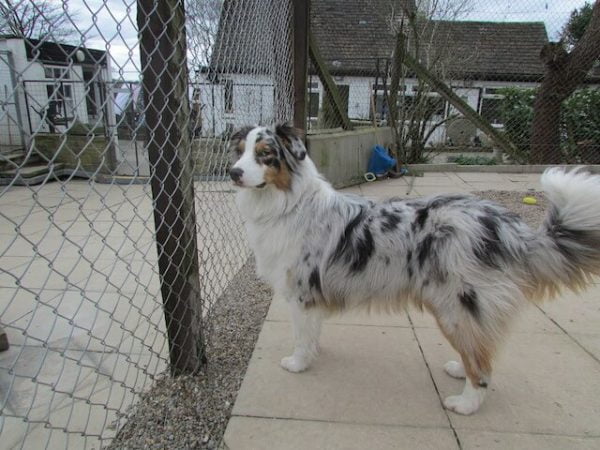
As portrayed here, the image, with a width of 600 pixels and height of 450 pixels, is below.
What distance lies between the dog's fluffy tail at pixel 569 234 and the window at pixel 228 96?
278 centimetres

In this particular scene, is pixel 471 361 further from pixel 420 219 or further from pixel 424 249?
pixel 420 219

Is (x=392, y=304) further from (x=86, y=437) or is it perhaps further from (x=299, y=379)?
(x=86, y=437)

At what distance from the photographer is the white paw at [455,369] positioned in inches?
105

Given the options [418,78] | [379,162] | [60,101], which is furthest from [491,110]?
[60,101]

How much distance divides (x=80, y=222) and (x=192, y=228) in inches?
172

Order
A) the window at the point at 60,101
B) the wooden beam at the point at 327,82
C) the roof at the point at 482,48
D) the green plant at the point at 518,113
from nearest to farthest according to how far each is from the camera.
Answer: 1. the window at the point at 60,101
2. the wooden beam at the point at 327,82
3. the green plant at the point at 518,113
4. the roof at the point at 482,48

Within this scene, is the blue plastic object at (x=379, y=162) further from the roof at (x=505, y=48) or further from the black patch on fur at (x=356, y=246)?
the roof at (x=505, y=48)

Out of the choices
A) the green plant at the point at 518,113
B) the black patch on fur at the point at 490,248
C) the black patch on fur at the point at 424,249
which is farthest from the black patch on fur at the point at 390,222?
the green plant at the point at 518,113

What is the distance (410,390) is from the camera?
100 inches

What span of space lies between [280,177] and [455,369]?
5.52ft

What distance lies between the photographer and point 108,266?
14.5 ft

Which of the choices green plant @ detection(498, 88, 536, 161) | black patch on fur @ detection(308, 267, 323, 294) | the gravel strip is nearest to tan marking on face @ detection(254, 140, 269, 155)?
black patch on fur @ detection(308, 267, 323, 294)

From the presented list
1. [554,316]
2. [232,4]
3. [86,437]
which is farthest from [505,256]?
[232,4]

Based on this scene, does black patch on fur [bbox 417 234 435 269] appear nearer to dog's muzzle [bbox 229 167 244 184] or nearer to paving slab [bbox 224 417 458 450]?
paving slab [bbox 224 417 458 450]
